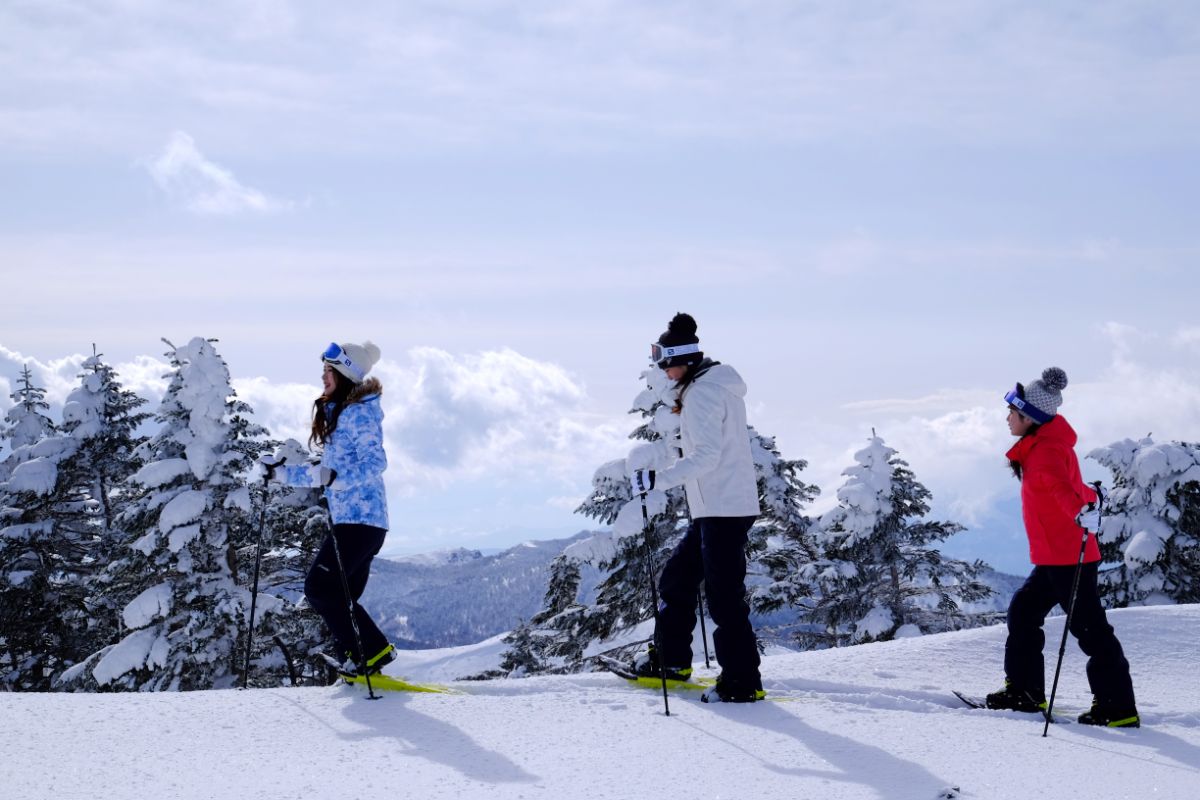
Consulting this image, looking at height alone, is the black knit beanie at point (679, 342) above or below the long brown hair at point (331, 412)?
above

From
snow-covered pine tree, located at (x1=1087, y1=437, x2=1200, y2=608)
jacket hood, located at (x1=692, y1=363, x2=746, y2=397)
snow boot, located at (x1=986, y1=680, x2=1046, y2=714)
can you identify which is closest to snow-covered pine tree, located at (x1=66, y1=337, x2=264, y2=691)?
jacket hood, located at (x1=692, y1=363, x2=746, y2=397)

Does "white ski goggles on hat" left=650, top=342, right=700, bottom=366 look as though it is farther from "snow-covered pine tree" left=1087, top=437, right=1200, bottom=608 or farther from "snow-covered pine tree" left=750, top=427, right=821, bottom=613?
"snow-covered pine tree" left=1087, top=437, right=1200, bottom=608

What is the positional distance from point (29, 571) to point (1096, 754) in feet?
83.7

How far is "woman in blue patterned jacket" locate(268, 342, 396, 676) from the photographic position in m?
6.89

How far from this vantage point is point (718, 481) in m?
6.55

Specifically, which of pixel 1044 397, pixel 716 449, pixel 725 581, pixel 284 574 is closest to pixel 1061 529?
pixel 1044 397

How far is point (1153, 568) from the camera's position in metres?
22.0

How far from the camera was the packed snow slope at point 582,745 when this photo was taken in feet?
16.1

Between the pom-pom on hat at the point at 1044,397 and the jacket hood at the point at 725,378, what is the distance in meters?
1.86

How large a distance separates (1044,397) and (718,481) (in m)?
2.24

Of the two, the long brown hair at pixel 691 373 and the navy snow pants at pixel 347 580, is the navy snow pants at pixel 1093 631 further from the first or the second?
the navy snow pants at pixel 347 580

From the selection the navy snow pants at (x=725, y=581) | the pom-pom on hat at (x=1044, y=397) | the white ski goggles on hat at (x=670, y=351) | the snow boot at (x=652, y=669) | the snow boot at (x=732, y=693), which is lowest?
the snow boot at (x=732, y=693)

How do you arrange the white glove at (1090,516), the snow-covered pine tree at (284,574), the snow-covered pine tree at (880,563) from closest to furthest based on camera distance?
the white glove at (1090,516), the snow-covered pine tree at (284,574), the snow-covered pine tree at (880,563)

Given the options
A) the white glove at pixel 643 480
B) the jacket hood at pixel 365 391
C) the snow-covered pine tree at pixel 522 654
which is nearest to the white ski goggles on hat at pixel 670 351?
the white glove at pixel 643 480
